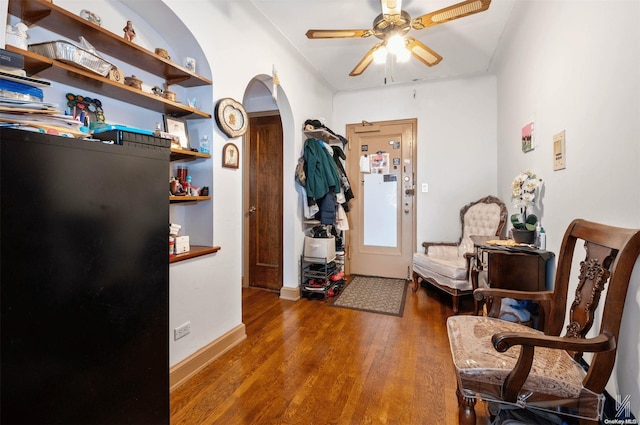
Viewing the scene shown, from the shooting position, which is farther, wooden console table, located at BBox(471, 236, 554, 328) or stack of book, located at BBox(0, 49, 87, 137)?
wooden console table, located at BBox(471, 236, 554, 328)

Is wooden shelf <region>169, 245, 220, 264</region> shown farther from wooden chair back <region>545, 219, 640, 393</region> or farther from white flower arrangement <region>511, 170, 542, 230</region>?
white flower arrangement <region>511, 170, 542, 230</region>

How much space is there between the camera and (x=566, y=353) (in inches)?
51.3

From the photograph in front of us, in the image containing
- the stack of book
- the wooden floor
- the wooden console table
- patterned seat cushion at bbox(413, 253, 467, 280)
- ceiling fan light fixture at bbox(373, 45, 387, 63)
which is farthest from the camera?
patterned seat cushion at bbox(413, 253, 467, 280)

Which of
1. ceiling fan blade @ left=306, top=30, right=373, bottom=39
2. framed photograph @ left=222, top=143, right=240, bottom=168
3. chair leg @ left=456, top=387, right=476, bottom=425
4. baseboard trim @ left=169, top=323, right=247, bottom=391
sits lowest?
baseboard trim @ left=169, top=323, right=247, bottom=391

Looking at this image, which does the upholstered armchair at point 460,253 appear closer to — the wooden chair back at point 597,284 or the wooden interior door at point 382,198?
the wooden interior door at point 382,198

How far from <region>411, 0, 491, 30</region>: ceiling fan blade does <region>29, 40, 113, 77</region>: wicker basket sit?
193cm

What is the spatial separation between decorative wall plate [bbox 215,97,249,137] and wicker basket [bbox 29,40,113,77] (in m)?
0.78

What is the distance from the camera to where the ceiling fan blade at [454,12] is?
1741 millimetres

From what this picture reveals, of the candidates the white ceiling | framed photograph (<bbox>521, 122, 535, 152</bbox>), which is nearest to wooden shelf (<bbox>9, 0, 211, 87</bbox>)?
the white ceiling

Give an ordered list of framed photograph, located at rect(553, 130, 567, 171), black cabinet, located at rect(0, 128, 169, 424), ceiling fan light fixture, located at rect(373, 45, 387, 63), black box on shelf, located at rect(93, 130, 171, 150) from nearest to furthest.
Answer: black cabinet, located at rect(0, 128, 169, 424), black box on shelf, located at rect(93, 130, 171, 150), framed photograph, located at rect(553, 130, 567, 171), ceiling fan light fixture, located at rect(373, 45, 387, 63)

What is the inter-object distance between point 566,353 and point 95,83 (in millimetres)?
2514

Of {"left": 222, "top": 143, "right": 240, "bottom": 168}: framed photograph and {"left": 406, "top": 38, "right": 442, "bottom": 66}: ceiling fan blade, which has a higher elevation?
{"left": 406, "top": 38, "right": 442, "bottom": 66}: ceiling fan blade

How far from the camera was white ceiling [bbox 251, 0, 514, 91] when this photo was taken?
7.61 feet

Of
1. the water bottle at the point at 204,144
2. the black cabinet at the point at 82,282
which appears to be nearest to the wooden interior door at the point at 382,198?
the water bottle at the point at 204,144
